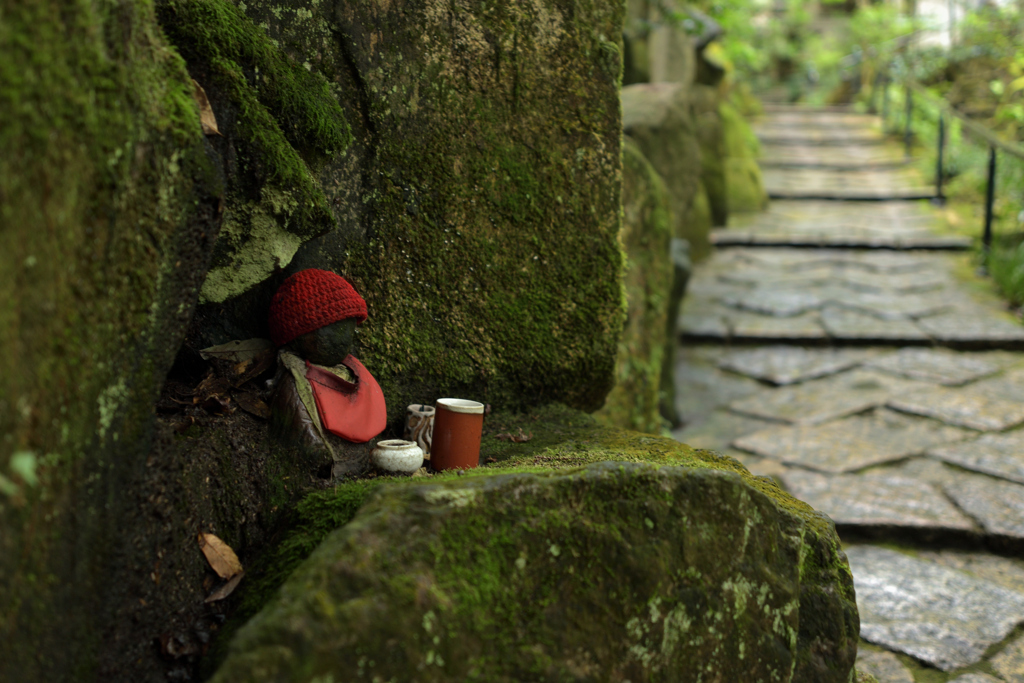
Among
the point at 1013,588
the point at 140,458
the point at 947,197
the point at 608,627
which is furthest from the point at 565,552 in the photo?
the point at 947,197

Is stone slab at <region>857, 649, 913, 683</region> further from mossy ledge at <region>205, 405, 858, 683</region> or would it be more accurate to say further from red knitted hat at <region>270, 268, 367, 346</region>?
red knitted hat at <region>270, 268, 367, 346</region>

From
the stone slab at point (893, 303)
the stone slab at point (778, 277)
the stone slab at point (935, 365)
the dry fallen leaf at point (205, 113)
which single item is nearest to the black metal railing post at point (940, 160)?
the stone slab at point (778, 277)

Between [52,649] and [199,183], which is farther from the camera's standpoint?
[199,183]

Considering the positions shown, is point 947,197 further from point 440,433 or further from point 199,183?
point 199,183

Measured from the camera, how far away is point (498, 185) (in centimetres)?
218

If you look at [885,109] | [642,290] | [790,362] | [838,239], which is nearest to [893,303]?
[790,362]

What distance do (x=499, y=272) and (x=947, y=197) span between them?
8.03 metres

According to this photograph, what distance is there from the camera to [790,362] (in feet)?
17.3

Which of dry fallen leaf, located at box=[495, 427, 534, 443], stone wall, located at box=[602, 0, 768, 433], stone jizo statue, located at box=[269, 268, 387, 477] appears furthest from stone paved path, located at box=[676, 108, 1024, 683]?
stone jizo statue, located at box=[269, 268, 387, 477]

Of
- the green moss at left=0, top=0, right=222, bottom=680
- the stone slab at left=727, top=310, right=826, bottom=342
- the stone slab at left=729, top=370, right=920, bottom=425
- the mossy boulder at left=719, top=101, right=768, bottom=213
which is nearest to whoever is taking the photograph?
the green moss at left=0, top=0, right=222, bottom=680

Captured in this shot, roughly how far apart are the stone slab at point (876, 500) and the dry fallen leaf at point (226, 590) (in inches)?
94.6

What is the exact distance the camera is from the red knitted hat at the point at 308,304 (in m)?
1.75

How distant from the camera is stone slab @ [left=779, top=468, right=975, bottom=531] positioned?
10.4 feet

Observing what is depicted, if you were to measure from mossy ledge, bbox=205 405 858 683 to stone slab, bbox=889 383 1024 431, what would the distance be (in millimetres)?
3040
